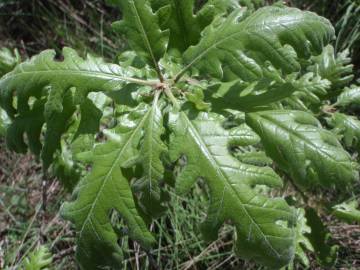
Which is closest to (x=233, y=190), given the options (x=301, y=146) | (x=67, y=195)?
(x=301, y=146)

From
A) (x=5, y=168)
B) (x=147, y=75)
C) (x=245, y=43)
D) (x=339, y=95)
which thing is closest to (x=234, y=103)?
(x=245, y=43)

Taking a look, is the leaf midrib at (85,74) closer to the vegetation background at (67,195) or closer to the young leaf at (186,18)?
the young leaf at (186,18)

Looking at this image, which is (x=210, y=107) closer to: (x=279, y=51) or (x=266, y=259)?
(x=279, y=51)

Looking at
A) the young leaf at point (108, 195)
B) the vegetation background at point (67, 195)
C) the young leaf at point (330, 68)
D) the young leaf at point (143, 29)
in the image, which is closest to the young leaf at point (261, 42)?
the young leaf at point (143, 29)

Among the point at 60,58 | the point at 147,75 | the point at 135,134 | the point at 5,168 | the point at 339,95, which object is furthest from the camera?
the point at 60,58

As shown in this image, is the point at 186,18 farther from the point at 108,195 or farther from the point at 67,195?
the point at 67,195

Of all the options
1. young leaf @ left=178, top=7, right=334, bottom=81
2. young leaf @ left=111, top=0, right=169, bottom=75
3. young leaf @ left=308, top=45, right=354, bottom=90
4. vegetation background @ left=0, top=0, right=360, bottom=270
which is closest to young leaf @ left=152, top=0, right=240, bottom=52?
young leaf @ left=111, top=0, right=169, bottom=75
